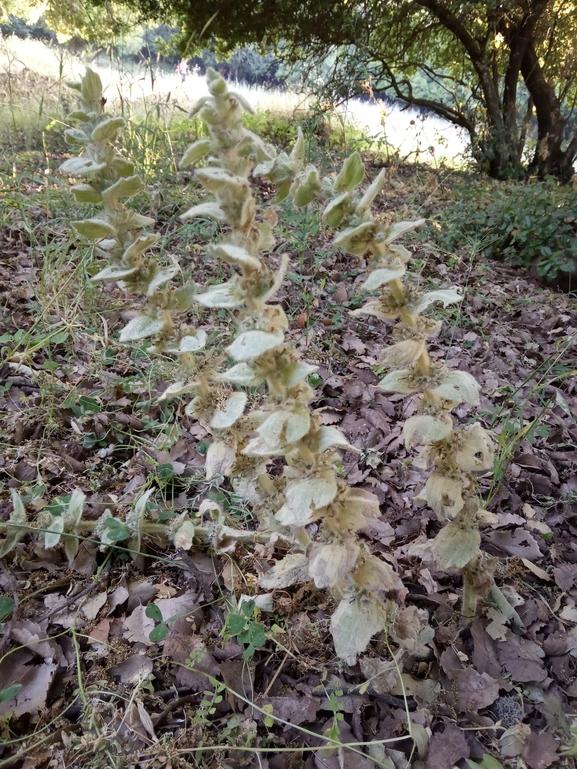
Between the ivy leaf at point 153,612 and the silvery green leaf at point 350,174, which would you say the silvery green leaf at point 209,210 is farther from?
the ivy leaf at point 153,612

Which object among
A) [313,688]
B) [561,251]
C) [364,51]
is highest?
[364,51]

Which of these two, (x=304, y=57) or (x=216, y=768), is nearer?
(x=216, y=768)

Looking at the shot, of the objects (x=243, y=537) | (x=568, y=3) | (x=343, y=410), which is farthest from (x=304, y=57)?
(x=243, y=537)

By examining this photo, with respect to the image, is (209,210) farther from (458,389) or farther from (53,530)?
(53,530)

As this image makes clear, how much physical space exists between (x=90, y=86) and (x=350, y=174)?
0.43 m

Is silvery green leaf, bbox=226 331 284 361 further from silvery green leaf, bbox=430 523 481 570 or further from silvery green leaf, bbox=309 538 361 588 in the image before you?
silvery green leaf, bbox=430 523 481 570

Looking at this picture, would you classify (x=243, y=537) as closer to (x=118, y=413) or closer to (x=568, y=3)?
(x=118, y=413)

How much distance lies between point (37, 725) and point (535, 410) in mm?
1879

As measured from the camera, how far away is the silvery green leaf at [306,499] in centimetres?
79

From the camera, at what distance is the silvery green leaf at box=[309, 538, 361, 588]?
0.85 meters

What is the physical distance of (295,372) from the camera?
2.56ft

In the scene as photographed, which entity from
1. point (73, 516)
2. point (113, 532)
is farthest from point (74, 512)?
point (113, 532)

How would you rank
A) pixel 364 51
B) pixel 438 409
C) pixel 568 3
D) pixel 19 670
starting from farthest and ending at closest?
pixel 568 3 → pixel 364 51 → pixel 19 670 → pixel 438 409

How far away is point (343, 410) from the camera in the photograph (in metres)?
1.97
